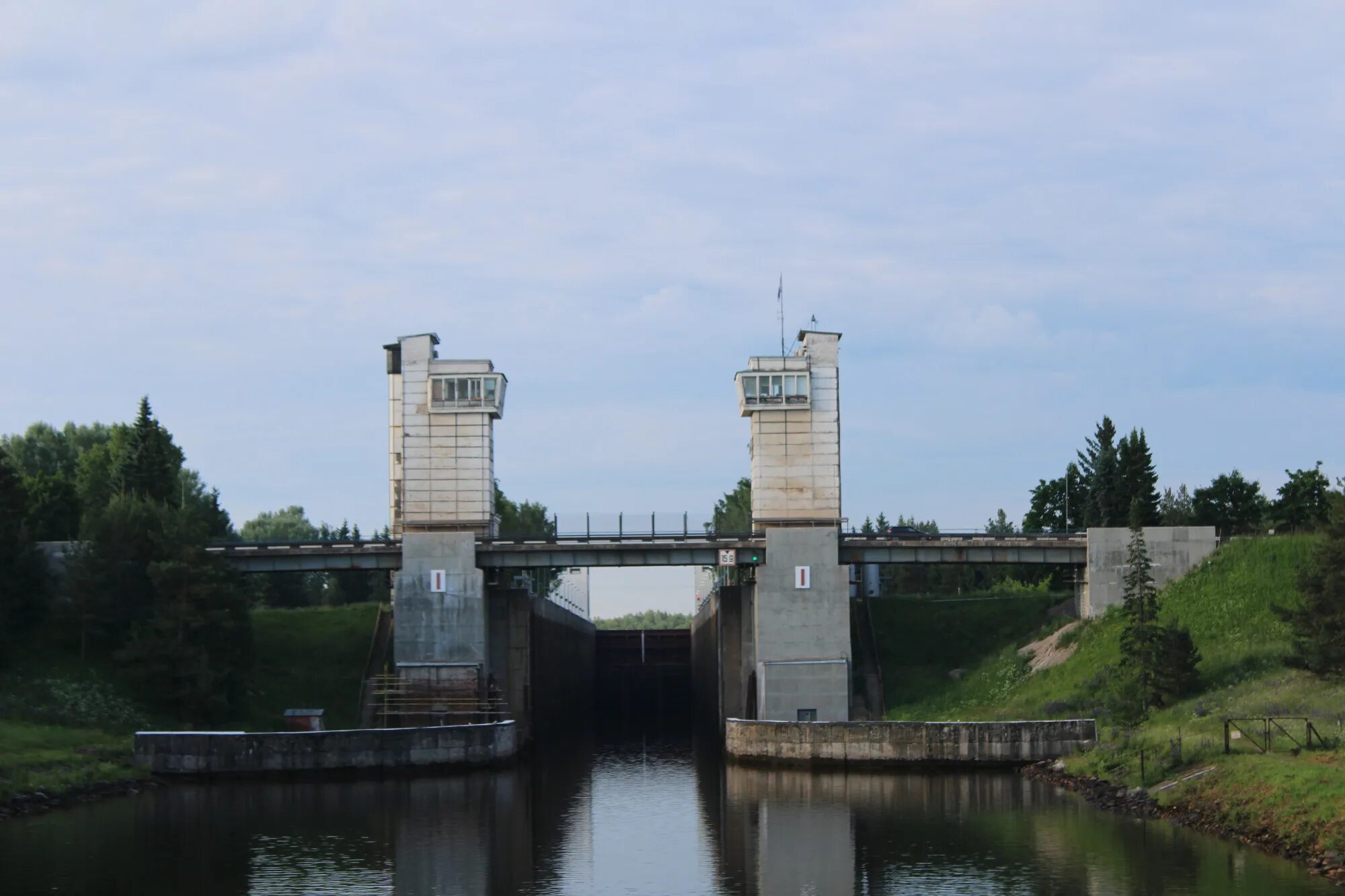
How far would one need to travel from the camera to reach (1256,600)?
8419 centimetres

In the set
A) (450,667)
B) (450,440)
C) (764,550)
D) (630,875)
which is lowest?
(630,875)

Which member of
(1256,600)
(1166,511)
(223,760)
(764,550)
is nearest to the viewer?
(223,760)

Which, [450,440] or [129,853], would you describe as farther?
[450,440]

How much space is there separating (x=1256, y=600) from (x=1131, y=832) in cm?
3602

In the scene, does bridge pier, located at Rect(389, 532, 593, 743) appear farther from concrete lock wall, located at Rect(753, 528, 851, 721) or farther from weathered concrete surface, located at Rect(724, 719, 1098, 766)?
weathered concrete surface, located at Rect(724, 719, 1098, 766)

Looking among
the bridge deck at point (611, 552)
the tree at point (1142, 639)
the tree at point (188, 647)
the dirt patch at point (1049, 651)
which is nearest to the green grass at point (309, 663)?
the tree at point (188, 647)

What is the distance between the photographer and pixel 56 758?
66062 millimetres

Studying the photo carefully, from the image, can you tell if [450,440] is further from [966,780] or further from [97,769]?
[966,780]

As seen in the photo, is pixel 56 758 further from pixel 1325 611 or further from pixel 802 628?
pixel 1325 611

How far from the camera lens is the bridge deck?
90.6 meters

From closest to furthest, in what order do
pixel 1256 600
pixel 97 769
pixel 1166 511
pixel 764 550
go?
pixel 97 769 → pixel 1256 600 → pixel 764 550 → pixel 1166 511

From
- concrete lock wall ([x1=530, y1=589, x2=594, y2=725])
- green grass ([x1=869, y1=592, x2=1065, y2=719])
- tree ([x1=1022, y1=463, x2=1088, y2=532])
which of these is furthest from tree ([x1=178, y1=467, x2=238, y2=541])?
tree ([x1=1022, y1=463, x2=1088, y2=532])

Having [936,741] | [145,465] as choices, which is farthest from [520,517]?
[936,741]

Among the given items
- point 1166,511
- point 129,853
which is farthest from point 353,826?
point 1166,511
